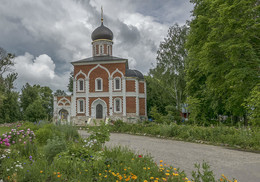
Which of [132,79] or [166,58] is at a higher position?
[166,58]

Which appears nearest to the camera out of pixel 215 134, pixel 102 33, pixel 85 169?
pixel 85 169

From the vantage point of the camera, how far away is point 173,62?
24406mm

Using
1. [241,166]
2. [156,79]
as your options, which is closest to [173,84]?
[156,79]

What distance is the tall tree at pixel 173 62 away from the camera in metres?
24.2

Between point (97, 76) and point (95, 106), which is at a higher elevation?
point (97, 76)

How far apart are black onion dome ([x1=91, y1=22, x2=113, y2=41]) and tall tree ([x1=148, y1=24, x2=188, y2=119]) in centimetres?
864

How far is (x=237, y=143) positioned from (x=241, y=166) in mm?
3174

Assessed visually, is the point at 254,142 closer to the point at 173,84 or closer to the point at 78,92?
the point at 173,84

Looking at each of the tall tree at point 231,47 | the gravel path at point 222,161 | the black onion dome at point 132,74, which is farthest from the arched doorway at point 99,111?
the gravel path at point 222,161

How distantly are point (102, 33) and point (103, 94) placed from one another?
31.3ft

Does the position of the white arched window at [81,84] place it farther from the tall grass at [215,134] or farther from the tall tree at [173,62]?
the tall grass at [215,134]

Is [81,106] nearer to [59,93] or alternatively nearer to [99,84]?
[99,84]

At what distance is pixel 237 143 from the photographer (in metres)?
8.59

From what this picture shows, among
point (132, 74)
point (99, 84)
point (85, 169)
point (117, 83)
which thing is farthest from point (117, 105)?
point (85, 169)
